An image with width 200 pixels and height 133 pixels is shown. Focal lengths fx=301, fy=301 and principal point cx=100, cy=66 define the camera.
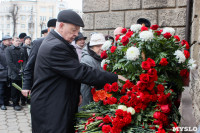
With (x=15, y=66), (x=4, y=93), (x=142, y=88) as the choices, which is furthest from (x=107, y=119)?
(x=4, y=93)

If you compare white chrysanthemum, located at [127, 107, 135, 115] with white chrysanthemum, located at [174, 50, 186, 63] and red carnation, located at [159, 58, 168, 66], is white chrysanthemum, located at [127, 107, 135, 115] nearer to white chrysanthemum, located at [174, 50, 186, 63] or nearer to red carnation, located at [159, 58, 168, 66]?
red carnation, located at [159, 58, 168, 66]

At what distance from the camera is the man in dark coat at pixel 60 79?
2662mm

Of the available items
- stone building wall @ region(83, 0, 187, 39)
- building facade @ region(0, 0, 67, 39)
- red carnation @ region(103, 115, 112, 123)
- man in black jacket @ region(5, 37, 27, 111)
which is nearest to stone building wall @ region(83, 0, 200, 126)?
stone building wall @ region(83, 0, 187, 39)

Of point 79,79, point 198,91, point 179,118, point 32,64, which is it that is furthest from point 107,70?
point 32,64

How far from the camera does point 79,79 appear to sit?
267 centimetres

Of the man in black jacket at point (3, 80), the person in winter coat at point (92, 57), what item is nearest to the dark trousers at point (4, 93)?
the man in black jacket at point (3, 80)

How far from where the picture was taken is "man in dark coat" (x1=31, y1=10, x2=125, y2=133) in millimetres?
2662

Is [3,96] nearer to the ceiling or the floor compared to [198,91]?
nearer to the floor

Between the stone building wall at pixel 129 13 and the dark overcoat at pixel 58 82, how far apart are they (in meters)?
3.44

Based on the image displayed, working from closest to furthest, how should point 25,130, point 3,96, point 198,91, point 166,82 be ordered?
point 166,82 → point 198,91 → point 25,130 → point 3,96

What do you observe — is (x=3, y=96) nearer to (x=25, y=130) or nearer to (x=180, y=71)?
(x=25, y=130)

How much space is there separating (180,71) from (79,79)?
0.89 metres

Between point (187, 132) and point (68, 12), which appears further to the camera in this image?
point (68, 12)

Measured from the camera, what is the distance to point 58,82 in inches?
106
